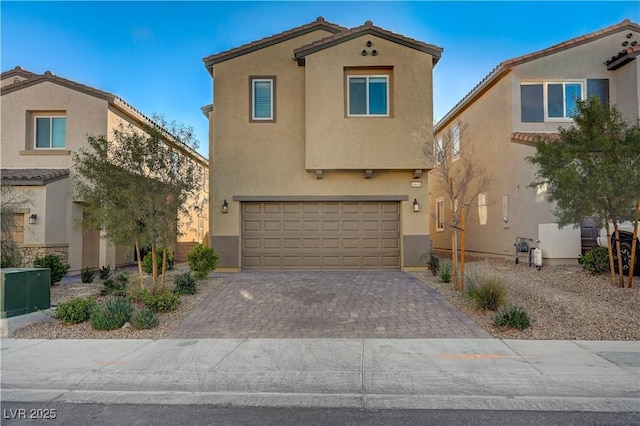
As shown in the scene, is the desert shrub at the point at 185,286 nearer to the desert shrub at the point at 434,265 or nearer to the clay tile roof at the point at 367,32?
the desert shrub at the point at 434,265

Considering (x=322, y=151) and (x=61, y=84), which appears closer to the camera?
(x=322, y=151)

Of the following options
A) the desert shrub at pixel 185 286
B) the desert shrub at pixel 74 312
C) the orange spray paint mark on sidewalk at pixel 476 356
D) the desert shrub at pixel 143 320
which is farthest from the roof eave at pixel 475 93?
the desert shrub at pixel 74 312

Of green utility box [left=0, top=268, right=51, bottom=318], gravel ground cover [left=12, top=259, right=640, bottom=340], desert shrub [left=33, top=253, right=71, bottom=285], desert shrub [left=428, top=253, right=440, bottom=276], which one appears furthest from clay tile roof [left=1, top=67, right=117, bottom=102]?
desert shrub [left=428, top=253, right=440, bottom=276]

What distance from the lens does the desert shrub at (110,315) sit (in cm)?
770

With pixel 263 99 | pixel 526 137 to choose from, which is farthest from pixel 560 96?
pixel 263 99

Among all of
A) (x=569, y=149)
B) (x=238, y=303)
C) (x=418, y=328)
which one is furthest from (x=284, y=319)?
(x=569, y=149)

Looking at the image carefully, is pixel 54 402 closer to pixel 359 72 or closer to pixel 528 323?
pixel 528 323

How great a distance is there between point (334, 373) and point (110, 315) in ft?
15.3

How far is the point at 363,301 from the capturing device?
9.42 m

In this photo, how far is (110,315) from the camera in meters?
7.85

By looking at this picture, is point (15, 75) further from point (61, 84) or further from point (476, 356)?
point (476, 356)

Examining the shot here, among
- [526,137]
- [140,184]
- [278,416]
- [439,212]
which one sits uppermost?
[526,137]

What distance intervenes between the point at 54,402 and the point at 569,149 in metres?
10.3

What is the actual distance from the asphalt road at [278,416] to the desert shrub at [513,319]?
2.90 metres
